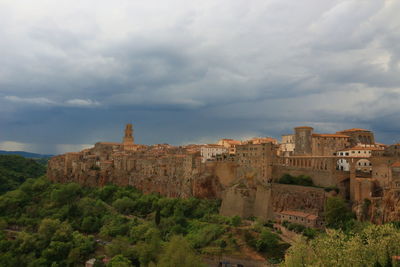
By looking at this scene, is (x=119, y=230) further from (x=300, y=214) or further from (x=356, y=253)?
(x=356, y=253)

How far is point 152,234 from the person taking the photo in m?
41.3

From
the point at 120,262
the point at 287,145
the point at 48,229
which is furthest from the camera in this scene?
the point at 287,145

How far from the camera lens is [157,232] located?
→ 1645 inches

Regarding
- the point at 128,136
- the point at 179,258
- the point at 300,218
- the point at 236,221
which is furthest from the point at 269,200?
the point at 128,136

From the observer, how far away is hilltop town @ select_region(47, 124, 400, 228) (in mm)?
36125

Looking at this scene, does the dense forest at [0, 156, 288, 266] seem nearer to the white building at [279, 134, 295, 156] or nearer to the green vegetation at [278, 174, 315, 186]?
the green vegetation at [278, 174, 315, 186]

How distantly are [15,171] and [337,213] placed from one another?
3554 inches

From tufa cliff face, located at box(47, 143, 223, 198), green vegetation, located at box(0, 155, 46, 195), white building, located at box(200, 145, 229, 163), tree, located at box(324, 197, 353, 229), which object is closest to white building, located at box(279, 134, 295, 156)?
white building, located at box(200, 145, 229, 163)

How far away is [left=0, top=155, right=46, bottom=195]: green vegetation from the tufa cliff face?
12188 millimetres

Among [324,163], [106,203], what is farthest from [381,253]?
[106,203]

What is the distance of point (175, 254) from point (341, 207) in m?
18.1

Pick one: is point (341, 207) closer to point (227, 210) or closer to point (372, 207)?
point (372, 207)

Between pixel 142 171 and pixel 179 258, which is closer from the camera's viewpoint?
pixel 179 258

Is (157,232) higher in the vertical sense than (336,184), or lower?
lower
